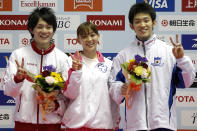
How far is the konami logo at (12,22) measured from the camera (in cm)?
354

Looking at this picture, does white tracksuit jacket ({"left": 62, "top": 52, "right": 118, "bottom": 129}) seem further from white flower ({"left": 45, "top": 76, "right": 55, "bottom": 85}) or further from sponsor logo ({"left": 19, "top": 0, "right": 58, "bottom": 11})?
sponsor logo ({"left": 19, "top": 0, "right": 58, "bottom": 11})

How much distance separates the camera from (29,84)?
8.26 feet

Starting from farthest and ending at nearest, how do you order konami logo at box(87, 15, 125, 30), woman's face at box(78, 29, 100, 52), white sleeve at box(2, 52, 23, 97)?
konami logo at box(87, 15, 125, 30)
woman's face at box(78, 29, 100, 52)
white sleeve at box(2, 52, 23, 97)

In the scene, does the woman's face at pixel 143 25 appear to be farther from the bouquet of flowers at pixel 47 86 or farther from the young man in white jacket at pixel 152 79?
the bouquet of flowers at pixel 47 86

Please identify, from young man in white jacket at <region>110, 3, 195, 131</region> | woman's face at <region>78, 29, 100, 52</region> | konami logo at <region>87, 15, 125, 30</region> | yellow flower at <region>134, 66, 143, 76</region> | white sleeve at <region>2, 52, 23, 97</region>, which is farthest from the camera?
konami logo at <region>87, 15, 125, 30</region>

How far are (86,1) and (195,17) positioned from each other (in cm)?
142

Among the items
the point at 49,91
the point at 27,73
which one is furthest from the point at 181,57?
the point at 27,73

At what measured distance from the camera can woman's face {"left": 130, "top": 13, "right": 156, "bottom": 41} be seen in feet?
8.00

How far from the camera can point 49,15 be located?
2637 millimetres

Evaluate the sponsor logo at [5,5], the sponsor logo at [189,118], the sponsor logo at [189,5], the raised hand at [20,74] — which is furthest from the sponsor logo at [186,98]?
the sponsor logo at [5,5]

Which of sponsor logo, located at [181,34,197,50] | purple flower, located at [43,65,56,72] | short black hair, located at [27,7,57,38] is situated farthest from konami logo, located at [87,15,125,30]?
purple flower, located at [43,65,56,72]

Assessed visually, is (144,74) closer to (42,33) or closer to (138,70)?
(138,70)

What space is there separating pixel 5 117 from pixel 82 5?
1754 millimetres

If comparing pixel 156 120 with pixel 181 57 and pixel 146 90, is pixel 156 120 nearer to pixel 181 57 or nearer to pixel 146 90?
pixel 146 90
